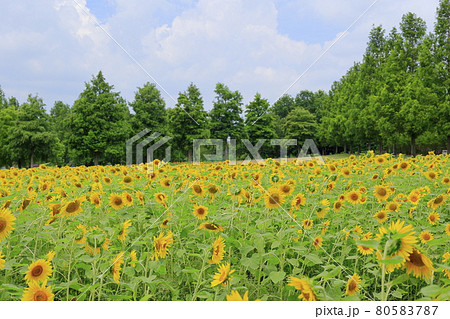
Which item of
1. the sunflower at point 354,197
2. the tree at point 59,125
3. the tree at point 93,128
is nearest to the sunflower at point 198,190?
the sunflower at point 354,197

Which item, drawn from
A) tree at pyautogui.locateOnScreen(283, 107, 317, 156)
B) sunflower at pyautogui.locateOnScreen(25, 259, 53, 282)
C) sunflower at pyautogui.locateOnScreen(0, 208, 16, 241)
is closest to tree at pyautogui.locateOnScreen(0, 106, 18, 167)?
tree at pyautogui.locateOnScreen(283, 107, 317, 156)

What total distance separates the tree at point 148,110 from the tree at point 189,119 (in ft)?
76.4

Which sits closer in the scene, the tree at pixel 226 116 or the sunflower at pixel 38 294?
the sunflower at pixel 38 294

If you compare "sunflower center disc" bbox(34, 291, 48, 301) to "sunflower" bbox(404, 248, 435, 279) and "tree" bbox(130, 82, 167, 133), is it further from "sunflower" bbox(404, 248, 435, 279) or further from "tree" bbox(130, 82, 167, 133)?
"tree" bbox(130, 82, 167, 133)

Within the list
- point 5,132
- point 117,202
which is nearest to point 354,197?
point 117,202

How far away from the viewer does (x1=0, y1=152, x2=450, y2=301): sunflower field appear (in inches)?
64.3

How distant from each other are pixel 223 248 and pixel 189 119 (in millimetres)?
6362

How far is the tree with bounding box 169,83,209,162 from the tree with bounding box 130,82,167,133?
2327 centimetres

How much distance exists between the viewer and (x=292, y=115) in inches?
475

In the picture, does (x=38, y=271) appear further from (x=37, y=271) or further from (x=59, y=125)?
(x=59, y=125)

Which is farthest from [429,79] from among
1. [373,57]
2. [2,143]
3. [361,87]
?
[2,143]

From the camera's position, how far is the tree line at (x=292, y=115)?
329 inches

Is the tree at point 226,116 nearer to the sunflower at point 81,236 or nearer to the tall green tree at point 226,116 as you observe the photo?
the tall green tree at point 226,116
